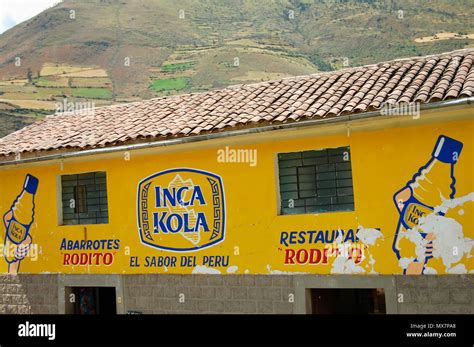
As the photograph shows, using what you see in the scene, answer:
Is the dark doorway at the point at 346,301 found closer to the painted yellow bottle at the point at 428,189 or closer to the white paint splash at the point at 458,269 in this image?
the painted yellow bottle at the point at 428,189

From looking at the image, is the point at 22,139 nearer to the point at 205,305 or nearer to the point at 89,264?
the point at 89,264

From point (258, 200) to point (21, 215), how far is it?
19.3 ft

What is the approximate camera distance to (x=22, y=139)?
15.5m

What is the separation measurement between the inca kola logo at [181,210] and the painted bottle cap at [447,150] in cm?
391

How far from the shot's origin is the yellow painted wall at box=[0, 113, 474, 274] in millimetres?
10352

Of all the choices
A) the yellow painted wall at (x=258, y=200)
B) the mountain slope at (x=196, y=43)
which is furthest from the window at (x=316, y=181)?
the mountain slope at (x=196, y=43)

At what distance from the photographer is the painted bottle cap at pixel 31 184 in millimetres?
14445

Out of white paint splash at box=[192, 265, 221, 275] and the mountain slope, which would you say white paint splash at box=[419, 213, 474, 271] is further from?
the mountain slope

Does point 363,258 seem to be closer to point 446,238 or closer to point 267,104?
point 446,238

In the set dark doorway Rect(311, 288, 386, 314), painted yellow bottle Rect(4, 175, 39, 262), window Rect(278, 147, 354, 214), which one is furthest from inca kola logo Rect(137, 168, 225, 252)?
painted yellow bottle Rect(4, 175, 39, 262)

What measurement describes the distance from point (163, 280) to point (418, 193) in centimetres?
514

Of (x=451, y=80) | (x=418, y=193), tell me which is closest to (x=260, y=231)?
(x=418, y=193)

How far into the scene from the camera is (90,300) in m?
14.8

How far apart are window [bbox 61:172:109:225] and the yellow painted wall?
0.66 feet
